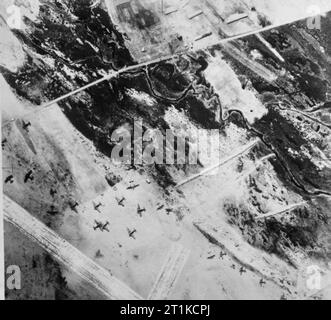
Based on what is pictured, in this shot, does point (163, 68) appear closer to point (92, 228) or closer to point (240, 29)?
point (240, 29)

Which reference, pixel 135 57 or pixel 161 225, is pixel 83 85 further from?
pixel 161 225

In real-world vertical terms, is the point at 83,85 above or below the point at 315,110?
above

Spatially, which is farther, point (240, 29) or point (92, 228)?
point (240, 29)

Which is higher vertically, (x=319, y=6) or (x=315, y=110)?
(x=319, y=6)

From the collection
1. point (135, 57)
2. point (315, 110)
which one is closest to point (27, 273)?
point (135, 57)

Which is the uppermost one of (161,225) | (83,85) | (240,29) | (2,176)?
(240,29)

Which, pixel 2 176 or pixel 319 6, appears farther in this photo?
pixel 319 6
